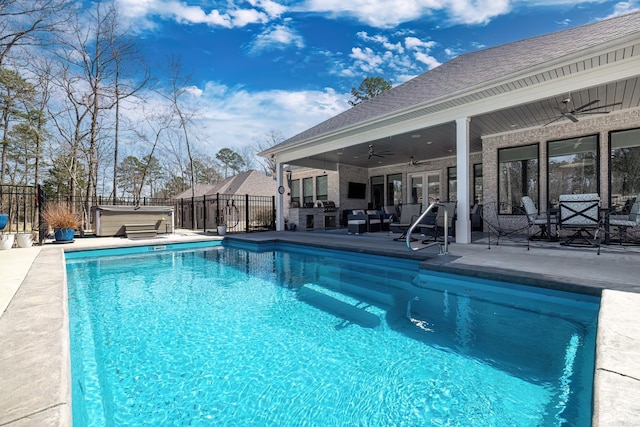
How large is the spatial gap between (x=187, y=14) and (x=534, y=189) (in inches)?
448

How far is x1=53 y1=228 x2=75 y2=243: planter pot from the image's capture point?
26.7 feet

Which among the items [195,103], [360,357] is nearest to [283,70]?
[195,103]

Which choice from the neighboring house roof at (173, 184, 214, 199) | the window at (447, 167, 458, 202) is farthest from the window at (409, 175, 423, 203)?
the neighboring house roof at (173, 184, 214, 199)

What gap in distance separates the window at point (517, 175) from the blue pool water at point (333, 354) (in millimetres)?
5503

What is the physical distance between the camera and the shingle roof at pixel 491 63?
5.73 m

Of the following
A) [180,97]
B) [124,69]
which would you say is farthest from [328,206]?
[124,69]

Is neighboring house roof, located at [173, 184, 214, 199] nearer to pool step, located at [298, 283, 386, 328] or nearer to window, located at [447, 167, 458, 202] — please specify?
window, located at [447, 167, 458, 202]

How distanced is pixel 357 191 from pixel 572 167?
25.3ft

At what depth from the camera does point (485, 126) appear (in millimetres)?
7598

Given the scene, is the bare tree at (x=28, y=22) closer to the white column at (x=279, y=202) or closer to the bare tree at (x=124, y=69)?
the bare tree at (x=124, y=69)

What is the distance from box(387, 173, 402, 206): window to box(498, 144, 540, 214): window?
4844mm

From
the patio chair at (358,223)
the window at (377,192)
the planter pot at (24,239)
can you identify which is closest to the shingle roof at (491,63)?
the patio chair at (358,223)

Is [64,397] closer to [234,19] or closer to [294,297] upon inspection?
[294,297]

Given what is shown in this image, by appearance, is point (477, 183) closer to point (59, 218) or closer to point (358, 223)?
point (358, 223)
